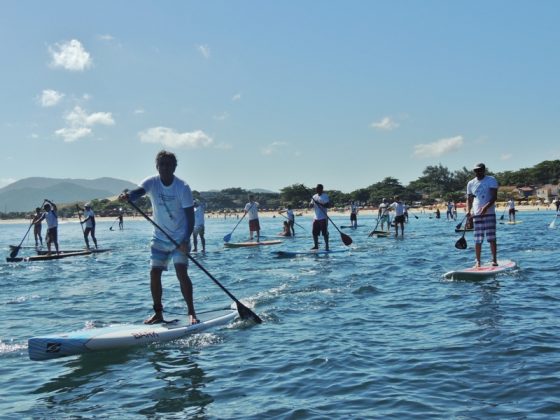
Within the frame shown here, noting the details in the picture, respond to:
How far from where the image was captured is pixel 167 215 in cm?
735

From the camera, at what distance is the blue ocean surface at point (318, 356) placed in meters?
4.76

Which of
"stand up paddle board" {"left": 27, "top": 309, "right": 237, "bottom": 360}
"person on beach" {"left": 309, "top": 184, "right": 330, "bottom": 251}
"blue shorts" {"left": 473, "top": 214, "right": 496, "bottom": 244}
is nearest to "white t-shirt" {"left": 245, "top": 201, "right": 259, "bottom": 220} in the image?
"person on beach" {"left": 309, "top": 184, "right": 330, "bottom": 251}

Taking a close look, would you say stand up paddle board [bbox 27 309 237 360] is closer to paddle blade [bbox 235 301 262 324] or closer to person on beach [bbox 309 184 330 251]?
paddle blade [bbox 235 301 262 324]

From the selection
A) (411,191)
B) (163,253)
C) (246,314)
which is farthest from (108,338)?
(411,191)

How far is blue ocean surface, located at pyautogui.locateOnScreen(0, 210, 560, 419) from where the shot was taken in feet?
15.6

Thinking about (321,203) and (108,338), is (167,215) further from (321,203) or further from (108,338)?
(321,203)

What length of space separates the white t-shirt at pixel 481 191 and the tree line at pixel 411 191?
74374 millimetres

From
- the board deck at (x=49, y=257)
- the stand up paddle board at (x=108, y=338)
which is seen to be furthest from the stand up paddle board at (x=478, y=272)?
the board deck at (x=49, y=257)

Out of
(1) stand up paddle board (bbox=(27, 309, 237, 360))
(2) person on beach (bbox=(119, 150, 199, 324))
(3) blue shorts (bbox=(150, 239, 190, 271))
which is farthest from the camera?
(3) blue shorts (bbox=(150, 239, 190, 271))

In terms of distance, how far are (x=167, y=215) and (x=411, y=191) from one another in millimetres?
122534

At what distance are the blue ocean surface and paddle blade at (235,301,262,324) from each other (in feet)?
0.47

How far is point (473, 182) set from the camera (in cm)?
1171

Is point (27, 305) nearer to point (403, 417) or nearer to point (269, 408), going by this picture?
point (269, 408)

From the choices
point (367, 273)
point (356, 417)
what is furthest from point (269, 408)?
point (367, 273)
